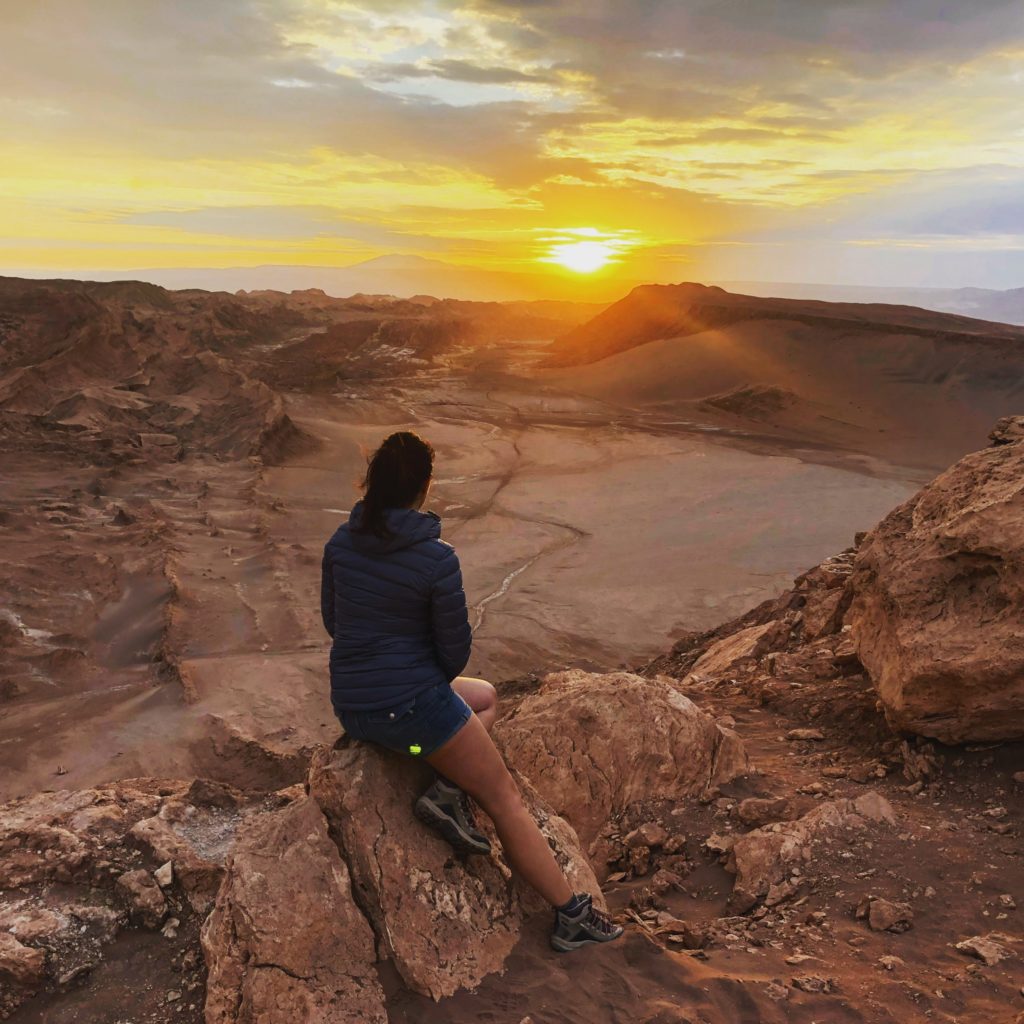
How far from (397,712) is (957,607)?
310 cm

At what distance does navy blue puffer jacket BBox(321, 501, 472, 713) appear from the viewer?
2.52m

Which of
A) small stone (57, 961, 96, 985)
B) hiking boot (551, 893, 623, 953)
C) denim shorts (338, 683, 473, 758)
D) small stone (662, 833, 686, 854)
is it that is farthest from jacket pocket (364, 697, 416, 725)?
small stone (662, 833, 686, 854)

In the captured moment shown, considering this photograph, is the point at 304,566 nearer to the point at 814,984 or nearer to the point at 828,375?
the point at 814,984

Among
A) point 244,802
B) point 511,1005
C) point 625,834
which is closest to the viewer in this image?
point 511,1005

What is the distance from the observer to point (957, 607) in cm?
415

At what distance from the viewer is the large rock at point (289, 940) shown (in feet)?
7.53

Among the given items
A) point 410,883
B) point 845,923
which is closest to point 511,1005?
point 410,883

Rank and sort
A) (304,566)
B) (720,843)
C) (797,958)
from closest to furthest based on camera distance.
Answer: (797,958) → (720,843) → (304,566)

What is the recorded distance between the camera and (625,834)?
13.3ft

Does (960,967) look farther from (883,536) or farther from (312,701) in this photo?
(312,701)

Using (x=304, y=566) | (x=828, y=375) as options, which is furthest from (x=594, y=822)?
(x=828, y=375)

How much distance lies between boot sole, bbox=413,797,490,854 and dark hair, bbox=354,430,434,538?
0.93 meters

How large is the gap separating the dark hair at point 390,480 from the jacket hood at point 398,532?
2 cm

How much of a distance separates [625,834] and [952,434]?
89.9 ft
